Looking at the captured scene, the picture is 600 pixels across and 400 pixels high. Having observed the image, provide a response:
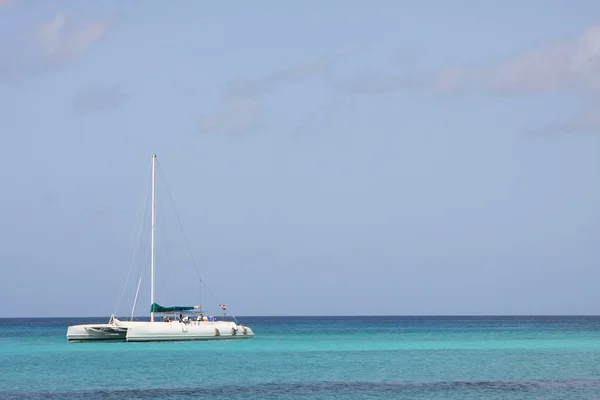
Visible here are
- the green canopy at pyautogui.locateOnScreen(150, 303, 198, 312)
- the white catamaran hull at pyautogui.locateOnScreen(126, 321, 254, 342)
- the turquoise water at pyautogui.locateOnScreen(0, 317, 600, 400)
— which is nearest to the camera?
the turquoise water at pyautogui.locateOnScreen(0, 317, 600, 400)

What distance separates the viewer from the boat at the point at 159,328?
76125mm

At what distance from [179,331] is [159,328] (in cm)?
191

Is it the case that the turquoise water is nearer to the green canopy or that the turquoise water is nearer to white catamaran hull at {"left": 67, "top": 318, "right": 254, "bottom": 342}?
white catamaran hull at {"left": 67, "top": 318, "right": 254, "bottom": 342}

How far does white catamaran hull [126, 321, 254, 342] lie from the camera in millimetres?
75938

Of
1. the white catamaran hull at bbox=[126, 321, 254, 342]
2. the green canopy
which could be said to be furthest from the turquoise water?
the green canopy

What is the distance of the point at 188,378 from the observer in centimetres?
4881

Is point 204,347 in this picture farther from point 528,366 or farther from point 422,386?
point 422,386

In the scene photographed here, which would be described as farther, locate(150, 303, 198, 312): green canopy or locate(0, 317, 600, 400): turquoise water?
locate(150, 303, 198, 312): green canopy

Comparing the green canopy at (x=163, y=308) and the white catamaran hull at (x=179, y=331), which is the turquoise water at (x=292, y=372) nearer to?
the white catamaran hull at (x=179, y=331)

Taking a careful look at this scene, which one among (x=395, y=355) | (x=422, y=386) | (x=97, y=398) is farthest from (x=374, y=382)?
(x=395, y=355)

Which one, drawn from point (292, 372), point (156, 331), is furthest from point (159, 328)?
point (292, 372)

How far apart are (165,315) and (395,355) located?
23.5 metres

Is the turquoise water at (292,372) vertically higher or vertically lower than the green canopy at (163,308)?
lower

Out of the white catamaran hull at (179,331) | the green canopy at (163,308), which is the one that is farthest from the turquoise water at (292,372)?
the green canopy at (163,308)
